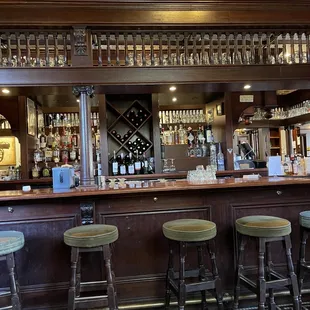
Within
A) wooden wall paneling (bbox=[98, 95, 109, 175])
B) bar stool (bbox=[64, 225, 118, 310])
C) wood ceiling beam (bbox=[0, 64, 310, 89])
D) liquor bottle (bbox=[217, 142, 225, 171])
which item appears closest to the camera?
bar stool (bbox=[64, 225, 118, 310])

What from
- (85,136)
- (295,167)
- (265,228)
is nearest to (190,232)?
(265,228)

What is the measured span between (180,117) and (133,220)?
3.09m

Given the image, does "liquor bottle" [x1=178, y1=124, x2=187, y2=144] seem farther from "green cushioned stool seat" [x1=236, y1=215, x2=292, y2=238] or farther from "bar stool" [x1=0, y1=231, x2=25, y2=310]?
"bar stool" [x1=0, y1=231, x2=25, y2=310]

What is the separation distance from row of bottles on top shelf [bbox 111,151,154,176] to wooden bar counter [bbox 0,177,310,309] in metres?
2.19

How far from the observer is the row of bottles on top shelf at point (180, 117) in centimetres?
540

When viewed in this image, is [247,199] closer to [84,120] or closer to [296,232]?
[296,232]

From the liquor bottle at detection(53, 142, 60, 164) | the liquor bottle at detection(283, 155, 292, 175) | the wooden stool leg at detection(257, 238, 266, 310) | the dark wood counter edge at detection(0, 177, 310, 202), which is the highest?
the liquor bottle at detection(53, 142, 60, 164)

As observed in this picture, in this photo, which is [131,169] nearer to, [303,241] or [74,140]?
[74,140]

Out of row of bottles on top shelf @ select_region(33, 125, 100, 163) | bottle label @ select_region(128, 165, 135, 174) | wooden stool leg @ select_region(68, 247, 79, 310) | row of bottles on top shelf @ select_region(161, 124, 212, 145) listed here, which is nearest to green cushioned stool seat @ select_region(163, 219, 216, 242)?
wooden stool leg @ select_region(68, 247, 79, 310)

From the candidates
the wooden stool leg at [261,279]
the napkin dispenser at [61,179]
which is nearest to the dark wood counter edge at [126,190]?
the napkin dispenser at [61,179]

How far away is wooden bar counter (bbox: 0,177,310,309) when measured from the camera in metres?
Result: 2.52

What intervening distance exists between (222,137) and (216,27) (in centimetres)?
242

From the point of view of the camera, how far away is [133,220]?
266 cm

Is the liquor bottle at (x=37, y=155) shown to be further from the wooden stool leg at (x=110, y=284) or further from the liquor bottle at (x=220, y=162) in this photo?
the wooden stool leg at (x=110, y=284)
